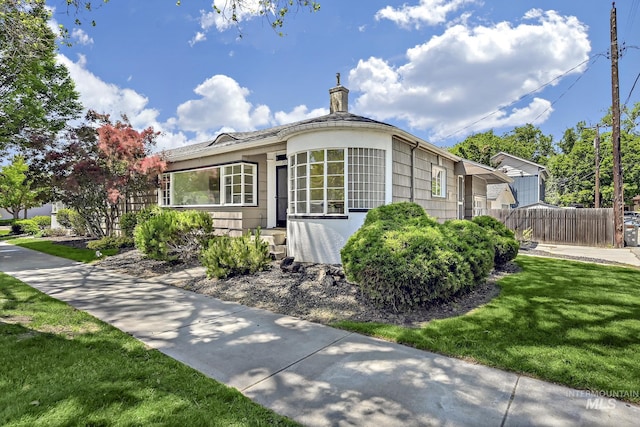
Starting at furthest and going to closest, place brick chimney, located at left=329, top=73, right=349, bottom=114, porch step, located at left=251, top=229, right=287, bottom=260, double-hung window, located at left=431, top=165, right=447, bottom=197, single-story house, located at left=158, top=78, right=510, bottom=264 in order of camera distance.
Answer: double-hung window, located at left=431, top=165, right=447, bottom=197
brick chimney, located at left=329, top=73, right=349, bottom=114
porch step, located at left=251, top=229, right=287, bottom=260
single-story house, located at left=158, top=78, right=510, bottom=264

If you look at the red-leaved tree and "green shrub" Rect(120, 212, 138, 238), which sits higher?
the red-leaved tree

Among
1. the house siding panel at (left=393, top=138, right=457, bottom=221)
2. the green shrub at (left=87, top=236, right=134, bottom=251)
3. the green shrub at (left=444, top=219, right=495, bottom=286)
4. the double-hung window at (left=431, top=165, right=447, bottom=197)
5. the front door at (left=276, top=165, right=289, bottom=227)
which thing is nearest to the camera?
the green shrub at (left=444, top=219, right=495, bottom=286)

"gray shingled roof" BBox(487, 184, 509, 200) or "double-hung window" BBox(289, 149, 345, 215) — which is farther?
"gray shingled roof" BBox(487, 184, 509, 200)

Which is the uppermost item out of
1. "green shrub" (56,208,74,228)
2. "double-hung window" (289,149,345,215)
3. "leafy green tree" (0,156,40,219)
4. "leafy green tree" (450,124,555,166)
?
"leafy green tree" (450,124,555,166)

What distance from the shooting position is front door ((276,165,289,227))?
10.8 meters

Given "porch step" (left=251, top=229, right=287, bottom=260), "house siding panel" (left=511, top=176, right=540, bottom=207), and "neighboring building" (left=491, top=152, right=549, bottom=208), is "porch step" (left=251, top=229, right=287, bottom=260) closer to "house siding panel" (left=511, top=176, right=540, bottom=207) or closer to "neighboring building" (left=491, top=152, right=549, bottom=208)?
"neighboring building" (left=491, top=152, right=549, bottom=208)

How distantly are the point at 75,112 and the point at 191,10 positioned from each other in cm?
1152

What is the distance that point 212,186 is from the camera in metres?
11.7

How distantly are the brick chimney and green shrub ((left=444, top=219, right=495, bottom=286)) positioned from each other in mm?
5279

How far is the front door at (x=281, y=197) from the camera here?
10831mm

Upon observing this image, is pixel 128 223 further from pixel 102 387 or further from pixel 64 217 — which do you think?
pixel 102 387

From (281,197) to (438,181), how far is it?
6035 mm

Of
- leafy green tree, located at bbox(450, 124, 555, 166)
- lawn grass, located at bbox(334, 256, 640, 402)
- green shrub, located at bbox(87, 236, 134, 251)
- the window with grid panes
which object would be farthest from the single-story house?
leafy green tree, located at bbox(450, 124, 555, 166)

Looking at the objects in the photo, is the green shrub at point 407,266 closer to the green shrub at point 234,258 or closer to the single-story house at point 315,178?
the single-story house at point 315,178
